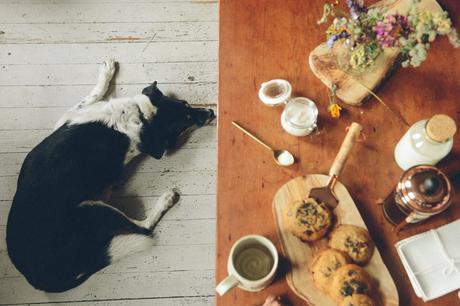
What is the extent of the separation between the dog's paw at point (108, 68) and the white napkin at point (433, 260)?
1558mm

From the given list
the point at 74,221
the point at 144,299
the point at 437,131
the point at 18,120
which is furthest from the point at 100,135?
the point at 437,131

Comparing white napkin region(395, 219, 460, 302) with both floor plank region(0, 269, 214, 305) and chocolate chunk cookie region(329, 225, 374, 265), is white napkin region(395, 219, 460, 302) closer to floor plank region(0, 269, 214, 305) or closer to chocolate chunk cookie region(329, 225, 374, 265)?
chocolate chunk cookie region(329, 225, 374, 265)

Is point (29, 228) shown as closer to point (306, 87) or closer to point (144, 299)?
point (144, 299)

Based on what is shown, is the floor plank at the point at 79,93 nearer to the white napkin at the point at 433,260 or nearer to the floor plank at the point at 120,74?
the floor plank at the point at 120,74

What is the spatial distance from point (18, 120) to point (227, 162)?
1369mm

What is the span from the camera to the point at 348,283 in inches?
37.3

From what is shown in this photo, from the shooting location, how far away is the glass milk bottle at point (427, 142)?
3.02 ft

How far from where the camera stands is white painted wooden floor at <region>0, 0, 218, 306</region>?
1.76 m

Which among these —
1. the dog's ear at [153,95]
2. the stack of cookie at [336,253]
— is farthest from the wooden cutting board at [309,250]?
the dog's ear at [153,95]

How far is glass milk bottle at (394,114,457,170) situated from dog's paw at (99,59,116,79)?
1.45 m

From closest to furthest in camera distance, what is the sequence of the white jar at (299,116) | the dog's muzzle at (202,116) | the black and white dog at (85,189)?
1. the white jar at (299,116)
2. the black and white dog at (85,189)
3. the dog's muzzle at (202,116)

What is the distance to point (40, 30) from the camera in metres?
2.16

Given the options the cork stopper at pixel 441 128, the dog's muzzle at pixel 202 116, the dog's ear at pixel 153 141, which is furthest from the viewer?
the dog's muzzle at pixel 202 116

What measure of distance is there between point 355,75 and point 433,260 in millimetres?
552
